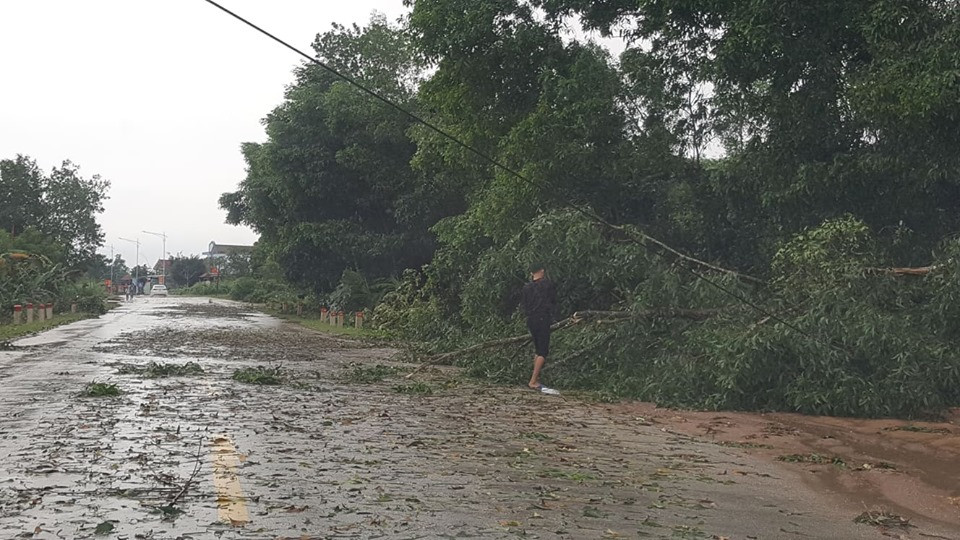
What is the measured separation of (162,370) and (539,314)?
232 inches

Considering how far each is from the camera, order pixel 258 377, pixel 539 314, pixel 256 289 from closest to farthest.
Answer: pixel 539 314, pixel 258 377, pixel 256 289

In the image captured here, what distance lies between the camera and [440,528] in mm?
5523

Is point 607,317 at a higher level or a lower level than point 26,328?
higher

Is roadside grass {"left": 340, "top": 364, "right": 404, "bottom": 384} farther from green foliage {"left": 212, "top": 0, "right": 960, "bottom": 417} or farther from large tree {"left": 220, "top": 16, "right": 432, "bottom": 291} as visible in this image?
large tree {"left": 220, "top": 16, "right": 432, "bottom": 291}

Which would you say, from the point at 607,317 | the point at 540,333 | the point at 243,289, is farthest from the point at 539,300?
the point at 243,289

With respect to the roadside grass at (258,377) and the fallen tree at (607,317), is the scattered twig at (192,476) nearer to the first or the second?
the roadside grass at (258,377)

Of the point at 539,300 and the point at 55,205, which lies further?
the point at 55,205

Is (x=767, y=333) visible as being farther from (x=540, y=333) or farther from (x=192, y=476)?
(x=192, y=476)

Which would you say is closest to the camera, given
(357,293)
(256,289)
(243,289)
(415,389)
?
(415,389)

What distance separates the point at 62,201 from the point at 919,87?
211 feet

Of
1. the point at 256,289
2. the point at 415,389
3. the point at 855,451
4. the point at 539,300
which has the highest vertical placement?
the point at 256,289

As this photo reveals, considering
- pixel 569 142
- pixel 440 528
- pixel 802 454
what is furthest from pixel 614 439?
pixel 569 142

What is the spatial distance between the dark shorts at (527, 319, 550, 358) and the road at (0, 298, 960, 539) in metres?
0.81

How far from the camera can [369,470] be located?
23.7 ft
